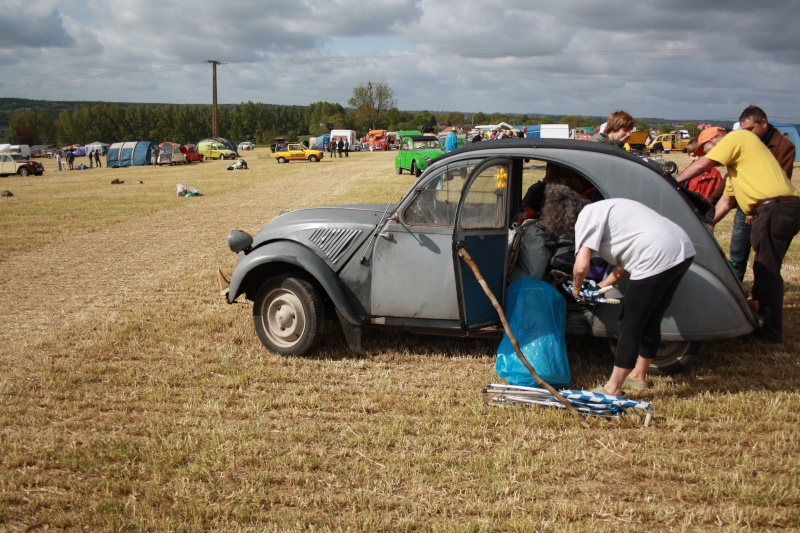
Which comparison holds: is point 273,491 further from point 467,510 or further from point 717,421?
point 717,421

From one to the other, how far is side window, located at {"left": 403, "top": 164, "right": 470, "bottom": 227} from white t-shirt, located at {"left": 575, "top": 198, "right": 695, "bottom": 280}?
1.08 meters

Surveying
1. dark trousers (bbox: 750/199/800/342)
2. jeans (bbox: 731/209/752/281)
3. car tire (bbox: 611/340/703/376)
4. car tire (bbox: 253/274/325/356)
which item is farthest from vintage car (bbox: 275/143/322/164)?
car tire (bbox: 611/340/703/376)

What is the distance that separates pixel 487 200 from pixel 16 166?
3620 cm

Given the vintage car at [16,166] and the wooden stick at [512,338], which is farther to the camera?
the vintage car at [16,166]

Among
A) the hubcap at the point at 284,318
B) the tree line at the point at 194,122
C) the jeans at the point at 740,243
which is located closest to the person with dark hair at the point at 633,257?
the hubcap at the point at 284,318

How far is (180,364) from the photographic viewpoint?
5320mm

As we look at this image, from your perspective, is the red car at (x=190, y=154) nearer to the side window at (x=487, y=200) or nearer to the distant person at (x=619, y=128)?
the distant person at (x=619, y=128)

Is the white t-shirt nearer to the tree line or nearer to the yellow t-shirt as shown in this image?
the yellow t-shirt

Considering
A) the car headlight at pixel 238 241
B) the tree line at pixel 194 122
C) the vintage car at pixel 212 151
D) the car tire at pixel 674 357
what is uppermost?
the tree line at pixel 194 122

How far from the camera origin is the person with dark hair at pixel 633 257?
4055 millimetres

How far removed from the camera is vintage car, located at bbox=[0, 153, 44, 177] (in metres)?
33.7

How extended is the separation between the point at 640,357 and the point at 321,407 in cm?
230

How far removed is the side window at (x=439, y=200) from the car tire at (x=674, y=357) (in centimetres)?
188

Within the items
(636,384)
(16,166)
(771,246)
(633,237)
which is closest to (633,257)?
(633,237)
